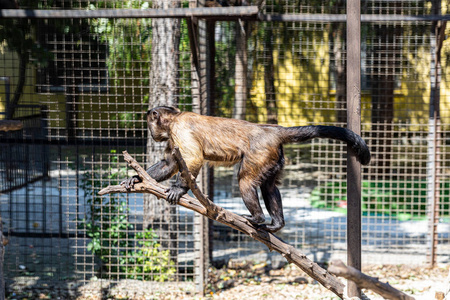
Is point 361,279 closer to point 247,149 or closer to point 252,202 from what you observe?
point 252,202

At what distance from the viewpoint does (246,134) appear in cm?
408

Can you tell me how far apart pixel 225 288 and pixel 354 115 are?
325 centimetres

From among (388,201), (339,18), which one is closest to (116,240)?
(339,18)

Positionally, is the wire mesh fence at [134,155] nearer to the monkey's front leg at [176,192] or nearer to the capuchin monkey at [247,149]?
the capuchin monkey at [247,149]

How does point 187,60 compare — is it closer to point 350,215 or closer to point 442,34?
point 442,34

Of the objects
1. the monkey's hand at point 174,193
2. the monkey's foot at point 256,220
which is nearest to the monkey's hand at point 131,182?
the monkey's hand at point 174,193

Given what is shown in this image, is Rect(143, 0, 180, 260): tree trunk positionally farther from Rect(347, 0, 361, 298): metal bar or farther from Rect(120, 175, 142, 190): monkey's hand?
Rect(347, 0, 361, 298): metal bar

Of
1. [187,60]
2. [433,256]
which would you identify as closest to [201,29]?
[187,60]

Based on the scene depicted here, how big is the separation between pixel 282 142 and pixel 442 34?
3.50 metres

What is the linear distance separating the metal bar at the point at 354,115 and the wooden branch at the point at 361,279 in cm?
146

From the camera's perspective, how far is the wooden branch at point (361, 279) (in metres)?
2.17

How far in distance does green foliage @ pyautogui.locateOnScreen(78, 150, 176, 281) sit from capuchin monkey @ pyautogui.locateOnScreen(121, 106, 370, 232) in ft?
7.16

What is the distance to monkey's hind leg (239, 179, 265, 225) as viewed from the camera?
384cm

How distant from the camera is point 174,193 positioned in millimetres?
3697
